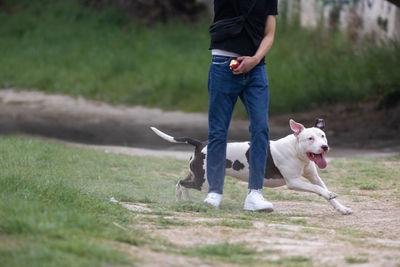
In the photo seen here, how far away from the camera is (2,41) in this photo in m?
20.2

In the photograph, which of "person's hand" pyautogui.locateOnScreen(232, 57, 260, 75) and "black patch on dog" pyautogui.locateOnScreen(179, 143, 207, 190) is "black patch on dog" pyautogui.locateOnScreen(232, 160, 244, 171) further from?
"person's hand" pyautogui.locateOnScreen(232, 57, 260, 75)

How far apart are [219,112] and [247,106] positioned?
9.6 inches

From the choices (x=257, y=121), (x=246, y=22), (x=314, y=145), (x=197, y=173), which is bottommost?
(x=197, y=173)

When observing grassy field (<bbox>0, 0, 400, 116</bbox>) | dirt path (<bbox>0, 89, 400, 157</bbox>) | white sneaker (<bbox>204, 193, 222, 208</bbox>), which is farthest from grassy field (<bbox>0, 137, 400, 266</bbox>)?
grassy field (<bbox>0, 0, 400, 116</bbox>)

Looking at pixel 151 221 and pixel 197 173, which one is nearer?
pixel 151 221

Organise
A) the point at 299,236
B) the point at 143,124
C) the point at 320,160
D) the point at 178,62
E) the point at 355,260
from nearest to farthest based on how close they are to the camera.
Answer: the point at 355,260
the point at 299,236
the point at 320,160
the point at 143,124
the point at 178,62

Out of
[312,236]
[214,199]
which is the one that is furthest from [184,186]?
[312,236]

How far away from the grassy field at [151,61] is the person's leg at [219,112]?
791 cm

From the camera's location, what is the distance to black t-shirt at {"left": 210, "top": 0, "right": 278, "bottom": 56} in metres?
5.79

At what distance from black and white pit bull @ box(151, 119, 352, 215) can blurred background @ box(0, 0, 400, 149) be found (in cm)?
570

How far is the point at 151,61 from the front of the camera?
1831 centimetres

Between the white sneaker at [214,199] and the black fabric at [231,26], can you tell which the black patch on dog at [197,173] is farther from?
the black fabric at [231,26]

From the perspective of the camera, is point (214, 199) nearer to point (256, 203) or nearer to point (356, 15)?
point (256, 203)

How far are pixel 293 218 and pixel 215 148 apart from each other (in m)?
0.90
